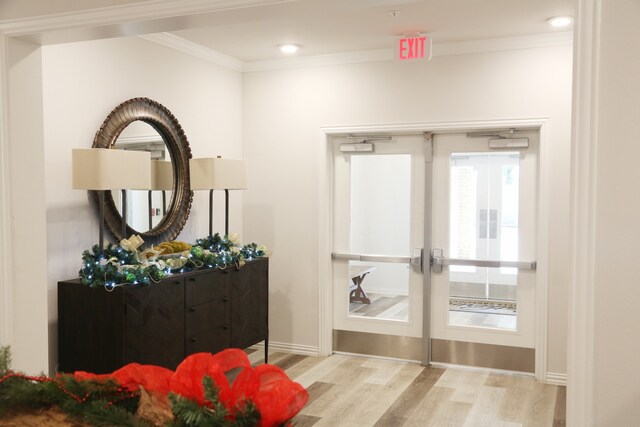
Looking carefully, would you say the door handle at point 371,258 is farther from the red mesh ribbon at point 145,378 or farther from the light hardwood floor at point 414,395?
the red mesh ribbon at point 145,378

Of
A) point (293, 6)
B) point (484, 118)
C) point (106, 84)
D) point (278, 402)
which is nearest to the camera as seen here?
point (278, 402)

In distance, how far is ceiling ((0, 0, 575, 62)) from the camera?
2465 mm

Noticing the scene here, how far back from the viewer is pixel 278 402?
0.97m

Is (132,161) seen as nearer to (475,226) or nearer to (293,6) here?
(293,6)

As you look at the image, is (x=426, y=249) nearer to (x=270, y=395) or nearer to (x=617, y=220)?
(x=617, y=220)

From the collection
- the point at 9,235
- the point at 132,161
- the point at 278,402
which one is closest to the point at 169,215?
the point at 132,161

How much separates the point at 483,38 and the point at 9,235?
3.64 metres

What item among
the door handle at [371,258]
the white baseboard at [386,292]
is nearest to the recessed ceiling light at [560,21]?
the door handle at [371,258]

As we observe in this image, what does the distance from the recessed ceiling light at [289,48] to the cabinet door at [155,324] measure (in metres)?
2.20

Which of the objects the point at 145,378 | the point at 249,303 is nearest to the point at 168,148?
the point at 249,303

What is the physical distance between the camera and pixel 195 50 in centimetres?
497

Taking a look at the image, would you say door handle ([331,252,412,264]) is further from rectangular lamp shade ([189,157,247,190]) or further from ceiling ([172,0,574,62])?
ceiling ([172,0,574,62])

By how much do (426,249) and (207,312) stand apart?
6.48ft

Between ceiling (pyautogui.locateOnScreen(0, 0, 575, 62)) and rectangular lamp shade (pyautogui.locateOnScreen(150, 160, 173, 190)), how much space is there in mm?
1012
